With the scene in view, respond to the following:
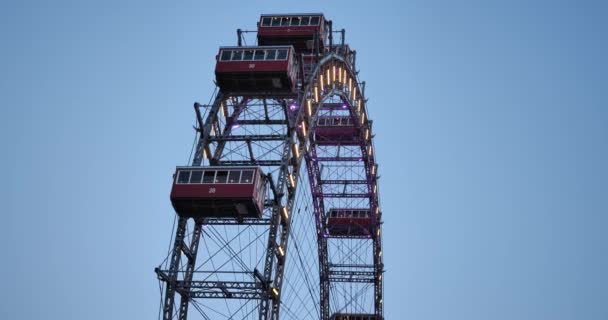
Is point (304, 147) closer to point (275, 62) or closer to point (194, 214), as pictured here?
point (275, 62)

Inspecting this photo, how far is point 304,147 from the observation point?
51812mm

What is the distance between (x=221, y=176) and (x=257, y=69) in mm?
8019

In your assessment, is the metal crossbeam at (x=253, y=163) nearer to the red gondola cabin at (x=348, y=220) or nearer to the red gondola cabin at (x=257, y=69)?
the red gondola cabin at (x=257, y=69)

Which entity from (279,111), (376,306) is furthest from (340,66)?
(376,306)

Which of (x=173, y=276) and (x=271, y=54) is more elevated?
(x=271, y=54)

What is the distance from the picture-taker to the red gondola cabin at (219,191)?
1751 inches

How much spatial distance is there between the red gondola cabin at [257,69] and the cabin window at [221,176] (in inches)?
298

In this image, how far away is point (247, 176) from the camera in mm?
44969

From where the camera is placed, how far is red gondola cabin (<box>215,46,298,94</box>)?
50156 mm

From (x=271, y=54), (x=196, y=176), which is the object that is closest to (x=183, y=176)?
(x=196, y=176)

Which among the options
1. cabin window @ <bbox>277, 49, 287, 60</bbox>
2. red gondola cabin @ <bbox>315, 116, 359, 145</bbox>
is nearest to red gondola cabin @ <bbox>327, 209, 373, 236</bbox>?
red gondola cabin @ <bbox>315, 116, 359, 145</bbox>

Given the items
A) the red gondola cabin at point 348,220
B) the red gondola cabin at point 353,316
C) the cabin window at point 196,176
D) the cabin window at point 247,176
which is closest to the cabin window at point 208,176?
the cabin window at point 196,176

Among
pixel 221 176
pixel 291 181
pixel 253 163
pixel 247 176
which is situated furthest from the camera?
pixel 253 163

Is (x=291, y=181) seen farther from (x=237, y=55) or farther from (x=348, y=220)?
(x=348, y=220)
